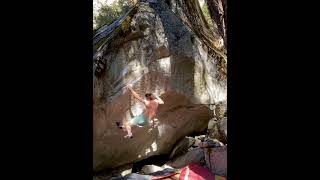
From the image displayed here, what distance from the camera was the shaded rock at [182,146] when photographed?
11.1 meters

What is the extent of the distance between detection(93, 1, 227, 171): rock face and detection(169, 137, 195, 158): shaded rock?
0.72 ft

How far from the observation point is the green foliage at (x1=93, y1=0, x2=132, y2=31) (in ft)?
81.3

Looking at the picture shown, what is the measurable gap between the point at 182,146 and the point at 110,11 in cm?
1650

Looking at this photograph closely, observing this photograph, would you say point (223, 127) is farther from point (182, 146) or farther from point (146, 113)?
point (146, 113)

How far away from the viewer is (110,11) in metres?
25.7

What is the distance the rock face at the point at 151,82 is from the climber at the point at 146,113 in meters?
0.17

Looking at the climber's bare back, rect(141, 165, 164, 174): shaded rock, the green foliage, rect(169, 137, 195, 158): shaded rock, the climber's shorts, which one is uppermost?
the green foliage

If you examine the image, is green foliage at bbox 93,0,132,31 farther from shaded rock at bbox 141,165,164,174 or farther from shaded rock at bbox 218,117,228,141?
shaded rock at bbox 141,165,164,174

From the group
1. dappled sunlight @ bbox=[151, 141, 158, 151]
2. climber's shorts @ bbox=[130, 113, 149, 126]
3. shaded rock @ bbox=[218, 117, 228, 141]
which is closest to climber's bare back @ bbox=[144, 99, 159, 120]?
climber's shorts @ bbox=[130, 113, 149, 126]

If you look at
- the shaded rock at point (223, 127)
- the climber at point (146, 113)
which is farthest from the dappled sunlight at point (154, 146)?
the shaded rock at point (223, 127)

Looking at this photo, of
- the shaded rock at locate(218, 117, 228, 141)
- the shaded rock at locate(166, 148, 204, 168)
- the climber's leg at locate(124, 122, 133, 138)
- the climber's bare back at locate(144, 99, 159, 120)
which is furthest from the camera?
the shaded rock at locate(218, 117, 228, 141)

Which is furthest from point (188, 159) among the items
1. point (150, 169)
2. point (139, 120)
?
point (139, 120)
